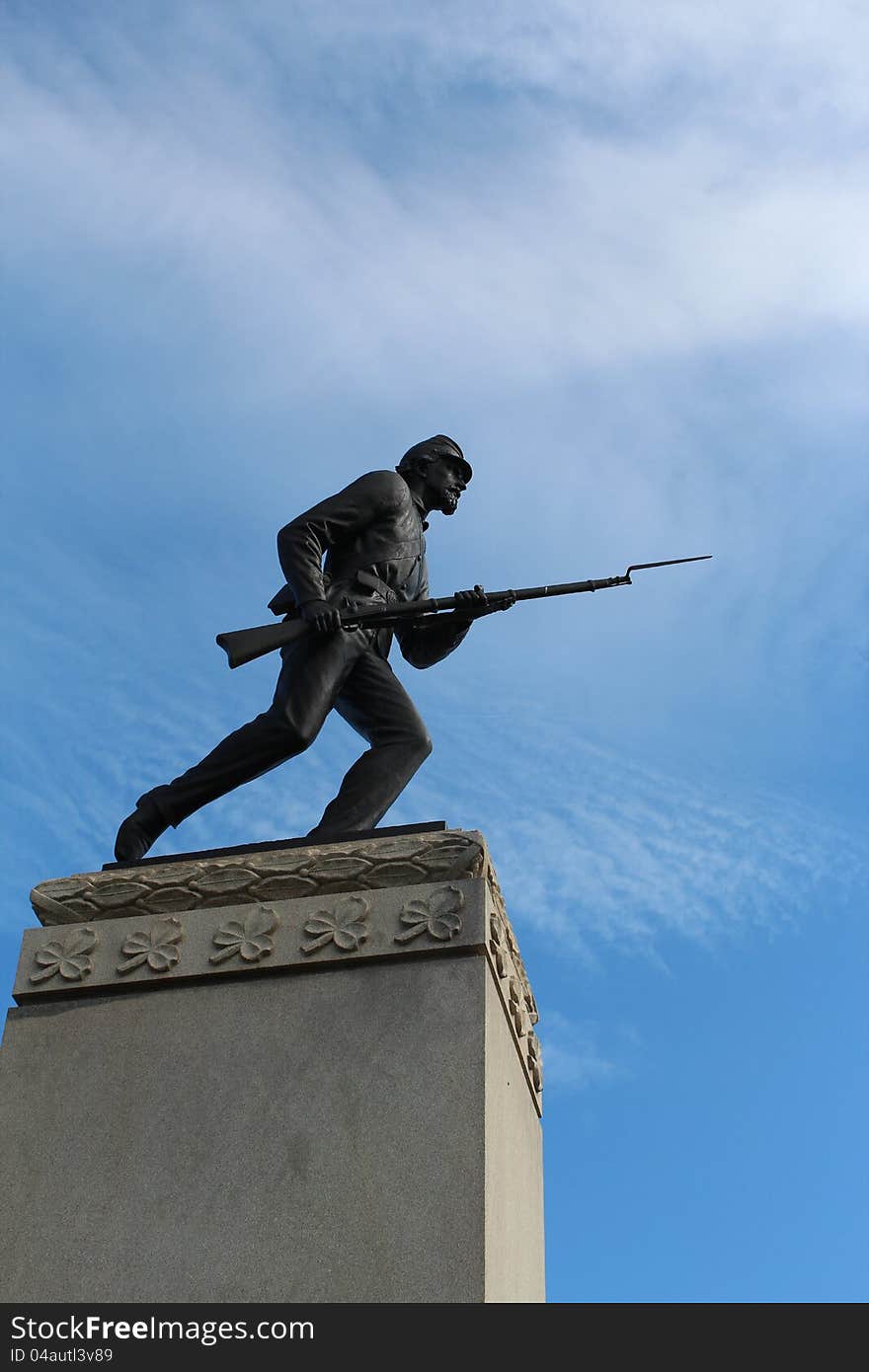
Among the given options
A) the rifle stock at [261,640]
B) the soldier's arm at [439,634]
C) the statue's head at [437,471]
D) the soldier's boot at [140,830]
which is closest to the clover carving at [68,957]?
the soldier's boot at [140,830]

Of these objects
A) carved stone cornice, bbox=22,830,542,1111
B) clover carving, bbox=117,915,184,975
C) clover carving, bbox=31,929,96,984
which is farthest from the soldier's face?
clover carving, bbox=31,929,96,984

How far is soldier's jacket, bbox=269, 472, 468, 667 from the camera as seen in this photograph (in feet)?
25.7

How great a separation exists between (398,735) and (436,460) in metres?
1.86

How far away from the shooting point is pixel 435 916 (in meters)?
6.01

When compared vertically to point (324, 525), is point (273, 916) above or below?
below

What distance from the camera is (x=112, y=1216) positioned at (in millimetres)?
5574

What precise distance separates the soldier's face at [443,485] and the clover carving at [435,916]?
10.2 ft

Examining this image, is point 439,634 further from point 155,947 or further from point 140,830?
point 155,947

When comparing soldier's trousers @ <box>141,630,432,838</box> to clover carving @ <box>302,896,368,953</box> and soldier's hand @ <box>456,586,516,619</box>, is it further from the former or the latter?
clover carving @ <box>302,896,368,953</box>

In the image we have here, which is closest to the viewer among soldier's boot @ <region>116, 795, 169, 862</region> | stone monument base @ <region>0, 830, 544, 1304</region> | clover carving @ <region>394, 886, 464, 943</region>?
stone monument base @ <region>0, 830, 544, 1304</region>

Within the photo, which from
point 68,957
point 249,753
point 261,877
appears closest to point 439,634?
point 249,753

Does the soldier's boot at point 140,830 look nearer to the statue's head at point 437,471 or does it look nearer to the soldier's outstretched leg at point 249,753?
the soldier's outstretched leg at point 249,753

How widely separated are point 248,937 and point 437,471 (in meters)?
3.38
